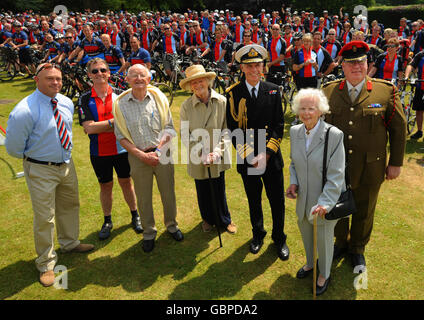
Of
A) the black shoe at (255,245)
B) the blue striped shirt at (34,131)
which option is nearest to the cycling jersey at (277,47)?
the black shoe at (255,245)

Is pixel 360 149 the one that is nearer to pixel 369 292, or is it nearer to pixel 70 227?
pixel 369 292

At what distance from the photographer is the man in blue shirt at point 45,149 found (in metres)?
3.20

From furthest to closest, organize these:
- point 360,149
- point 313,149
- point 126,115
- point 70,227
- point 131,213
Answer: point 131,213 → point 70,227 → point 126,115 → point 360,149 → point 313,149

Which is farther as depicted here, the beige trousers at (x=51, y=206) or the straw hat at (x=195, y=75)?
the straw hat at (x=195, y=75)

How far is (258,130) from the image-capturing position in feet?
11.3

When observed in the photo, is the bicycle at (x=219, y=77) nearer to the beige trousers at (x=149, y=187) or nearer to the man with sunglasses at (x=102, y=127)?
the man with sunglasses at (x=102, y=127)

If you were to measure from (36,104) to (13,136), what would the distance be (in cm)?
39

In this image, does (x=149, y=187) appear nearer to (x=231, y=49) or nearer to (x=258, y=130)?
(x=258, y=130)

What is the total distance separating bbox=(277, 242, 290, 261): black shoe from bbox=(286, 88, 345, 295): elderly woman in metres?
0.52

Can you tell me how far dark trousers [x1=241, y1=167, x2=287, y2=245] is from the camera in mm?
3547

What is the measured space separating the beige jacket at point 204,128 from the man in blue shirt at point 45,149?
132cm

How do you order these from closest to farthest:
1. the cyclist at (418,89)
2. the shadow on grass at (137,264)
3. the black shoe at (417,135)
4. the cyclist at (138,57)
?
the shadow on grass at (137,264)
the cyclist at (418,89)
the black shoe at (417,135)
the cyclist at (138,57)
